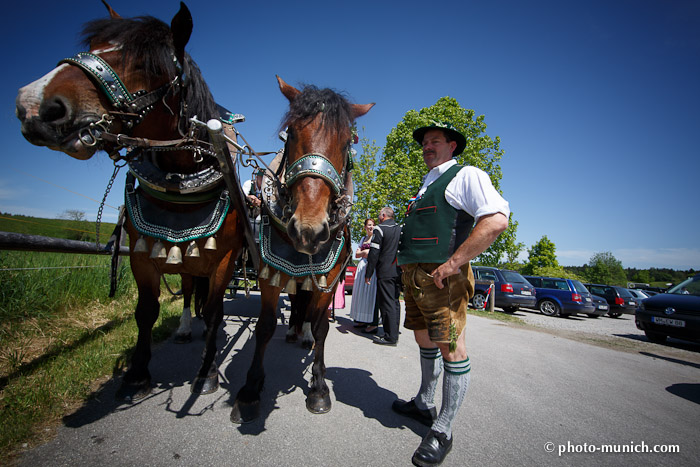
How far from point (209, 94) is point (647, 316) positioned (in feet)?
33.5

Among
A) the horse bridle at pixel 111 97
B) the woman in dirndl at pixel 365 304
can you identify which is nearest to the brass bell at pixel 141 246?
the horse bridle at pixel 111 97

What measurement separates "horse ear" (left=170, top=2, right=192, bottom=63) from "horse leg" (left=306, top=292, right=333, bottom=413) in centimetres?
206

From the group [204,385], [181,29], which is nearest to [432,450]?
[204,385]

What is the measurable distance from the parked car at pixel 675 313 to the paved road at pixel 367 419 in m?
2.90

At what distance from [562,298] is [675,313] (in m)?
7.50

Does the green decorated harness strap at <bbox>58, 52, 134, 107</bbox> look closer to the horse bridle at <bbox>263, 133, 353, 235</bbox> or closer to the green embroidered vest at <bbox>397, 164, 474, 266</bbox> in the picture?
the horse bridle at <bbox>263, 133, 353, 235</bbox>

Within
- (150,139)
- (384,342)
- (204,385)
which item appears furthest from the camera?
(384,342)

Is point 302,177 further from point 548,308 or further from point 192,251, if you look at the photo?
point 548,308

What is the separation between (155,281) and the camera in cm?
247

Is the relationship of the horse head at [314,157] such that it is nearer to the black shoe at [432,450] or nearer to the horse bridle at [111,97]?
the horse bridle at [111,97]

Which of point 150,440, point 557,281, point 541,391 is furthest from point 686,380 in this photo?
point 557,281

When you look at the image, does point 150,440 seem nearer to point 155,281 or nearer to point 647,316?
point 155,281

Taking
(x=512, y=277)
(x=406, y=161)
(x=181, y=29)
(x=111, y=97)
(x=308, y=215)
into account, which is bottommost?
(x=512, y=277)

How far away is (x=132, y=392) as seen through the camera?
2.30 metres
